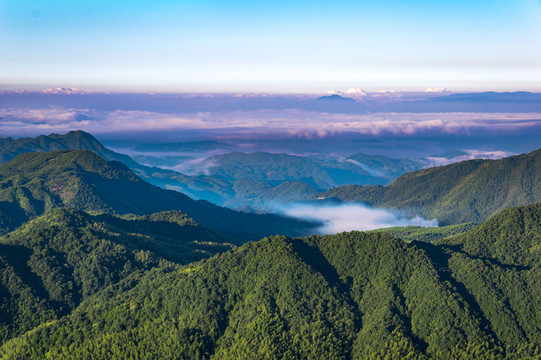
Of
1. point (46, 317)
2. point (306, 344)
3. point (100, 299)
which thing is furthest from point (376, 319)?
point (46, 317)

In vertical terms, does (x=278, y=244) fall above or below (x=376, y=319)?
above

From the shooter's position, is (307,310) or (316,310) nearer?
(307,310)

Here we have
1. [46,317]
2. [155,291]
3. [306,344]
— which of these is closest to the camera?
[306,344]

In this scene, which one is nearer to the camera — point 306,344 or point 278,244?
point 306,344

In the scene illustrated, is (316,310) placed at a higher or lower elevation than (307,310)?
lower

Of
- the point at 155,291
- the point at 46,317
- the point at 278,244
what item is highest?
the point at 278,244

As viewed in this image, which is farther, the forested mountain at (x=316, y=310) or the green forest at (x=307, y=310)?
the green forest at (x=307, y=310)

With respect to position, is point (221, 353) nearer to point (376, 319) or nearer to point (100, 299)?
point (376, 319)

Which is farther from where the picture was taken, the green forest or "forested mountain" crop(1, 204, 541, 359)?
the green forest
